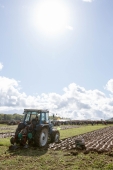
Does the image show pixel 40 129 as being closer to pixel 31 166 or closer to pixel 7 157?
pixel 7 157

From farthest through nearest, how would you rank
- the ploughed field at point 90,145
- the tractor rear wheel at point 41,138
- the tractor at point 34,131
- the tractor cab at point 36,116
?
the tractor cab at point 36,116 < the tractor at point 34,131 < the tractor rear wheel at point 41,138 < the ploughed field at point 90,145

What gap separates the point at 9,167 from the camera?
21.7 ft

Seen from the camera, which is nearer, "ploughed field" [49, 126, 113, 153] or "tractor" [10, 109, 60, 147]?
"ploughed field" [49, 126, 113, 153]

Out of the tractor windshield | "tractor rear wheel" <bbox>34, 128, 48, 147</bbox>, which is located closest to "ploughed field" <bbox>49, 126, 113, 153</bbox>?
"tractor rear wheel" <bbox>34, 128, 48, 147</bbox>

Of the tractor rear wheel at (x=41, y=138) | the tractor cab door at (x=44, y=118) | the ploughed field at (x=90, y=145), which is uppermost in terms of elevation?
the tractor cab door at (x=44, y=118)

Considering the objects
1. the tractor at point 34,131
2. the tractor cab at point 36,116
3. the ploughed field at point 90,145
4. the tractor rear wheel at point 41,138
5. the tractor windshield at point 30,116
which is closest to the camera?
the ploughed field at point 90,145

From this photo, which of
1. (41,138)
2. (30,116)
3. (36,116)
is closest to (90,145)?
(41,138)

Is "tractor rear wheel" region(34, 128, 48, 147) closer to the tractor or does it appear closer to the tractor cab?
the tractor

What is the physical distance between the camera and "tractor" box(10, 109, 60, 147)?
1029cm

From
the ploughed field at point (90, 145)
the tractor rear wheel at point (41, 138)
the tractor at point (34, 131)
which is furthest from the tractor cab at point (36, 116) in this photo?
the ploughed field at point (90, 145)

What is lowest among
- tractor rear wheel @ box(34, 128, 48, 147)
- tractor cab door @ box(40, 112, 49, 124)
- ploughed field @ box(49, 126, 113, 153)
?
ploughed field @ box(49, 126, 113, 153)

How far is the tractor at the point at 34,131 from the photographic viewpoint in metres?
10.3

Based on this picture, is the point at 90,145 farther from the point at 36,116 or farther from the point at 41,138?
the point at 36,116

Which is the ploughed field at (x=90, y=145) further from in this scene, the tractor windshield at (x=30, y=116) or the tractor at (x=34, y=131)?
the tractor windshield at (x=30, y=116)
